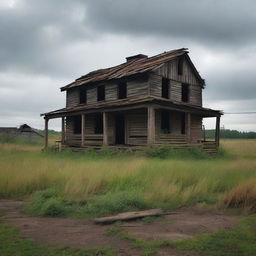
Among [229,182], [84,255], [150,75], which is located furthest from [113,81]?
[84,255]

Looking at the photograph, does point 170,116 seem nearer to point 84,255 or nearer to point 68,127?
point 68,127

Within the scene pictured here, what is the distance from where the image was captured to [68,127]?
26203 millimetres

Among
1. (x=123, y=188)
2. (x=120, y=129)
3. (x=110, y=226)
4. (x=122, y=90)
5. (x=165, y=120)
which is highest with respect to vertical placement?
(x=122, y=90)

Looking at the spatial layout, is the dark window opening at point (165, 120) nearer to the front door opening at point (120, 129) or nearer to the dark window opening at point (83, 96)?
the front door opening at point (120, 129)

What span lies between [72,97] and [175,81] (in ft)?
28.2

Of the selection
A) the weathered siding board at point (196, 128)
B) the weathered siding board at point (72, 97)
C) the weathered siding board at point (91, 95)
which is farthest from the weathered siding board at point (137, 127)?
the weathered siding board at point (72, 97)

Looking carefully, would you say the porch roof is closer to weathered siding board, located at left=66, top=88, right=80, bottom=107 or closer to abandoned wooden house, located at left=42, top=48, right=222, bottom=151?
abandoned wooden house, located at left=42, top=48, right=222, bottom=151

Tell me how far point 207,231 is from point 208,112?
16.8 m

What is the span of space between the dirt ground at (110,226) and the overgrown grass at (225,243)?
0.26 metres

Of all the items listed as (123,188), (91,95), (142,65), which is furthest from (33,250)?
(91,95)

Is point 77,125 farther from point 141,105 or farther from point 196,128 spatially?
point 141,105

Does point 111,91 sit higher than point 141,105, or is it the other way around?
point 111,91

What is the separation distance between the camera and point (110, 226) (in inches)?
225

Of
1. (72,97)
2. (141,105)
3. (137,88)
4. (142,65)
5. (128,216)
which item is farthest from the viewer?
(72,97)
